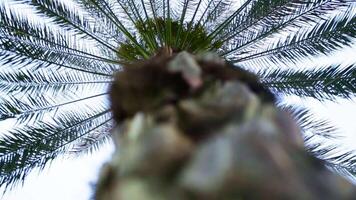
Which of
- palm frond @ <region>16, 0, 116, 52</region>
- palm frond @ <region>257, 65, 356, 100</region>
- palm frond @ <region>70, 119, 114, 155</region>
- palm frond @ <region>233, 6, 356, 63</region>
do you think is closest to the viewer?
palm frond @ <region>257, 65, 356, 100</region>

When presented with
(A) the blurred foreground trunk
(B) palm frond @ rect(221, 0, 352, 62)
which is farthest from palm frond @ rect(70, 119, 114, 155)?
(A) the blurred foreground trunk

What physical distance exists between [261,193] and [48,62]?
525cm

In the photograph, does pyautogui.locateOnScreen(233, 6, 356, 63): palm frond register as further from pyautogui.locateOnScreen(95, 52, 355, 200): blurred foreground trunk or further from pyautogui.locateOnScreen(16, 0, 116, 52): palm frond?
pyautogui.locateOnScreen(95, 52, 355, 200): blurred foreground trunk

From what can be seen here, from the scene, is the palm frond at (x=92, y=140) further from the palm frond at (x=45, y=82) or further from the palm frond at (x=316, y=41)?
the palm frond at (x=316, y=41)

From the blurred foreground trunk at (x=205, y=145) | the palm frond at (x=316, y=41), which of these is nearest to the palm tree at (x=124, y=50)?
the palm frond at (x=316, y=41)

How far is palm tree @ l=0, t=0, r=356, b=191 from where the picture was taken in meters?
5.66

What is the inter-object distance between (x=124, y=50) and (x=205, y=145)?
5.22 m

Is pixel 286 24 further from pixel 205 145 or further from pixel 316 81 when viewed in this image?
pixel 205 145

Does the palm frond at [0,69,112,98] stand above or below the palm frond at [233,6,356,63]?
below

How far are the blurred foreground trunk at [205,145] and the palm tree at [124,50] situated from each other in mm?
3652

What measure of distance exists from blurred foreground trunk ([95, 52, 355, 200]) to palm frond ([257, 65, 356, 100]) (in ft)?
12.6

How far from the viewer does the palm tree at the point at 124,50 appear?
18.6 feet

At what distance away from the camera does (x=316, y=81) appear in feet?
18.9

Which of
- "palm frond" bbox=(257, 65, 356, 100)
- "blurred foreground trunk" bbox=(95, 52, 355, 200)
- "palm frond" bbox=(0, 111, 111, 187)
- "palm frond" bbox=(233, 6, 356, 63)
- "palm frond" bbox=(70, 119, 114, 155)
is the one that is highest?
"blurred foreground trunk" bbox=(95, 52, 355, 200)
